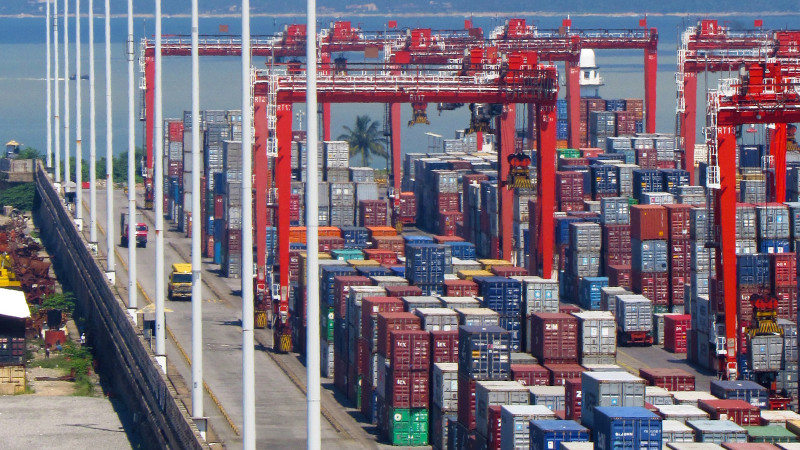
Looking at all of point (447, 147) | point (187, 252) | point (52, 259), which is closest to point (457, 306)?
point (187, 252)

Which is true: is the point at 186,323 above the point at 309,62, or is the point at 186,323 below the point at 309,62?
below

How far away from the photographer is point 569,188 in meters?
87.0

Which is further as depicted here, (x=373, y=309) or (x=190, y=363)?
(x=190, y=363)

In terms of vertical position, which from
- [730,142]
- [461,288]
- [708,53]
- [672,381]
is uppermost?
[708,53]

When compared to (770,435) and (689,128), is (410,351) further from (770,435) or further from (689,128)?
(689,128)

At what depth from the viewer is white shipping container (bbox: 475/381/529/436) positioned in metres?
47.1

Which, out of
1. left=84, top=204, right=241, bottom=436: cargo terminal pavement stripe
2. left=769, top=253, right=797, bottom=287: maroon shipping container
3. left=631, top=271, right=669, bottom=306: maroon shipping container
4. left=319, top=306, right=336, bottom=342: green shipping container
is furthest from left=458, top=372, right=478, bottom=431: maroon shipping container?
left=631, top=271, right=669, bottom=306: maroon shipping container

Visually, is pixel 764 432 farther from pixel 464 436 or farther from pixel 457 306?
pixel 457 306

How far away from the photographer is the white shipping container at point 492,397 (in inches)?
1854

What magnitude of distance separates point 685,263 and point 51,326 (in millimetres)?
30443

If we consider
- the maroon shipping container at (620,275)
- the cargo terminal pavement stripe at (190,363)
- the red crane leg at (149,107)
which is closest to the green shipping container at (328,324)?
the cargo terminal pavement stripe at (190,363)

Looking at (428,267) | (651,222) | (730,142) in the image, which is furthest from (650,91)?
(730,142)

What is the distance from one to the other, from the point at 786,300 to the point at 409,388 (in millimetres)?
19091

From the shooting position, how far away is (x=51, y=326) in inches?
3068
